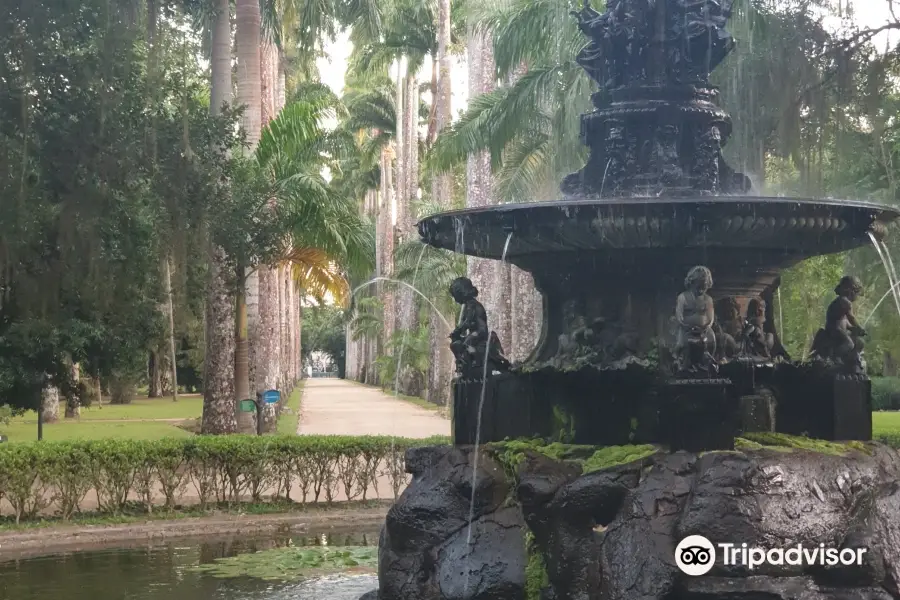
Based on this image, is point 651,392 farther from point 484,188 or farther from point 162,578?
point 484,188

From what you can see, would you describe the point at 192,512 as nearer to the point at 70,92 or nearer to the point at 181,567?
the point at 181,567

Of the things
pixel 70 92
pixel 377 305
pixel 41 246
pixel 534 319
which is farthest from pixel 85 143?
pixel 377 305

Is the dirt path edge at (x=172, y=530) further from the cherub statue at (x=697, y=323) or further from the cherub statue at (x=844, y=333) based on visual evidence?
the cherub statue at (x=697, y=323)

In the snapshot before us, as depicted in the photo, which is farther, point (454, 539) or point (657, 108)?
point (657, 108)

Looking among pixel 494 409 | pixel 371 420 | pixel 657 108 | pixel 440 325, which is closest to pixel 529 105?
pixel 371 420

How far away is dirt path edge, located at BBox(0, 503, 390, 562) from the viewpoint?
40.1 feet

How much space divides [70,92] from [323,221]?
9.35 m

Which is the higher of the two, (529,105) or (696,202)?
(529,105)

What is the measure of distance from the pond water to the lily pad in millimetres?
181

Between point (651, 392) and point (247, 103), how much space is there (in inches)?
612

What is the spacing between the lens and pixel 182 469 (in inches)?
580

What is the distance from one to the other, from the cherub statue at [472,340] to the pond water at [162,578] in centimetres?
198

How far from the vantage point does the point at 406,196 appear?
171ft

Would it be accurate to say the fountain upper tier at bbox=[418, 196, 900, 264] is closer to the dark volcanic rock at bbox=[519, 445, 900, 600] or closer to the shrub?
the dark volcanic rock at bbox=[519, 445, 900, 600]
